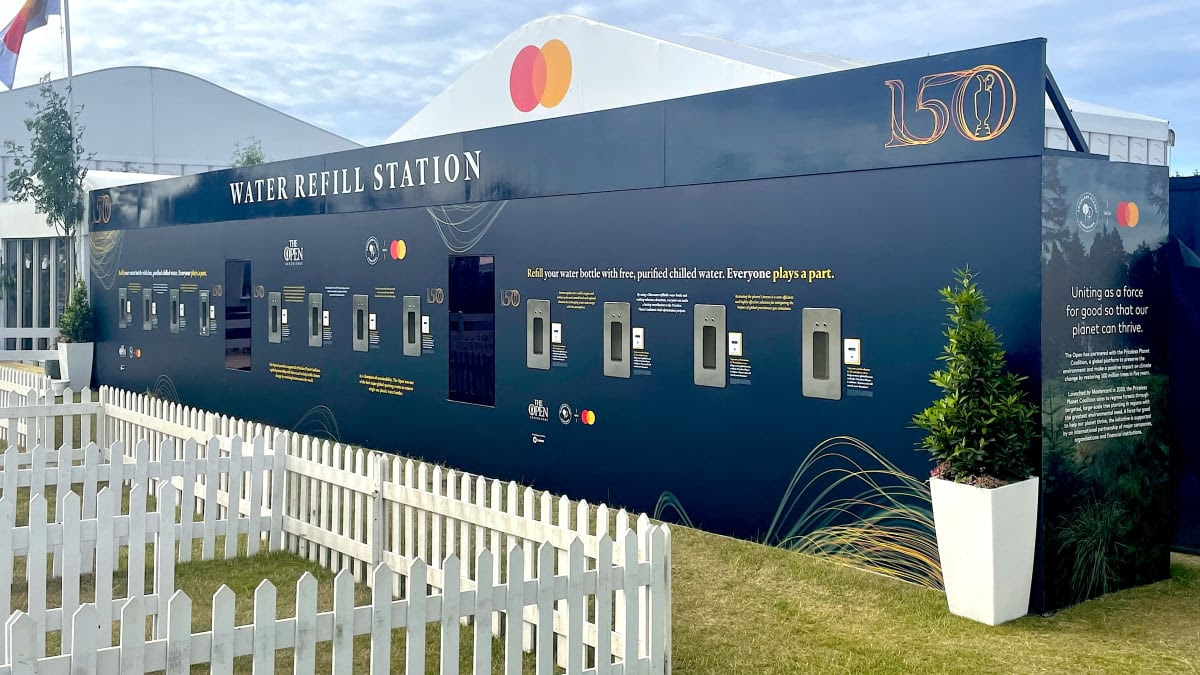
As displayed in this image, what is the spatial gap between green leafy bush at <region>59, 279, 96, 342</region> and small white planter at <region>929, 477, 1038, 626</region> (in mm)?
17758

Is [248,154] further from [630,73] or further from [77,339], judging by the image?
[630,73]

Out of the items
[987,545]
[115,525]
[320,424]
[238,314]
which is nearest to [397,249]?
[320,424]

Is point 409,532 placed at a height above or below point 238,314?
below

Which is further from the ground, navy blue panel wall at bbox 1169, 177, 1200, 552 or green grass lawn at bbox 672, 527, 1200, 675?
navy blue panel wall at bbox 1169, 177, 1200, 552

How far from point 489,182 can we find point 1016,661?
7.35 metres

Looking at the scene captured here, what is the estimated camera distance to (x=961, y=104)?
297 inches

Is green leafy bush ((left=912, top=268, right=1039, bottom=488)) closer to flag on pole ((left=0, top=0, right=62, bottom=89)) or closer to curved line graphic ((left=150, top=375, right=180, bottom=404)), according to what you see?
curved line graphic ((left=150, top=375, right=180, bottom=404))

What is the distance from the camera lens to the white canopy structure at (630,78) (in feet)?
55.4

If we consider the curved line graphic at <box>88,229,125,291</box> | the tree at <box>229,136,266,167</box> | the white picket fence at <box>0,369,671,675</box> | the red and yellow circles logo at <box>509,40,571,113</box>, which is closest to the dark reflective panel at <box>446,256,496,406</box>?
the white picket fence at <box>0,369,671,675</box>

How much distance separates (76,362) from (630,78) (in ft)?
37.0

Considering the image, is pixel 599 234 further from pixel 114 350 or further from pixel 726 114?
pixel 114 350

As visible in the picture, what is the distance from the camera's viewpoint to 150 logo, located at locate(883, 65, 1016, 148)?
7301 mm

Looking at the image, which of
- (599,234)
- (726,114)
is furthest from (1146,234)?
(599,234)

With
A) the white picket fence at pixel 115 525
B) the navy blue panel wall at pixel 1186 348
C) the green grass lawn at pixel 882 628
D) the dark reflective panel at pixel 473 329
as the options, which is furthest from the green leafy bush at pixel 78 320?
the navy blue panel wall at pixel 1186 348
